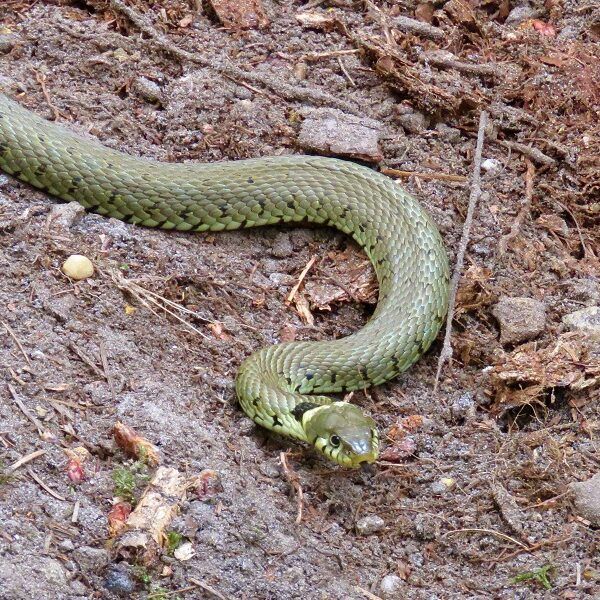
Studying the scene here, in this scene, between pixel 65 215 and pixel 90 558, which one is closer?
pixel 90 558

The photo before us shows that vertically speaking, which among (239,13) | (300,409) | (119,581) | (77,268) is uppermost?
(239,13)

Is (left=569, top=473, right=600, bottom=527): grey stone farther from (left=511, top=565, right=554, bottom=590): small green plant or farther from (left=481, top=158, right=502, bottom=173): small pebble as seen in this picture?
(left=481, top=158, right=502, bottom=173): small pebble

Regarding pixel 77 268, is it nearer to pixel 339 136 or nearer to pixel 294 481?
pixel 294 481

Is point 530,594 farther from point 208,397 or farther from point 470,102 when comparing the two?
point 470,102

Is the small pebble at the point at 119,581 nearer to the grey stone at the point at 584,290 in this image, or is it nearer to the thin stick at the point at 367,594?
the thin stick at the point at 367,594

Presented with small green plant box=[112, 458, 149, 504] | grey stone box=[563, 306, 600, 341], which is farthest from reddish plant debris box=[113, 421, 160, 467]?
grey stone box=[563, 306, 600, 341]

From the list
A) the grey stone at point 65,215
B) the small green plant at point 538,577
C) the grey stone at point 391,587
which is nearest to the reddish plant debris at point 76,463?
the grey stone at point 391,587

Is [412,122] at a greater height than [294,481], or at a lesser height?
greater

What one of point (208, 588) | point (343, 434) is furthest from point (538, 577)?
point (208, 588)
